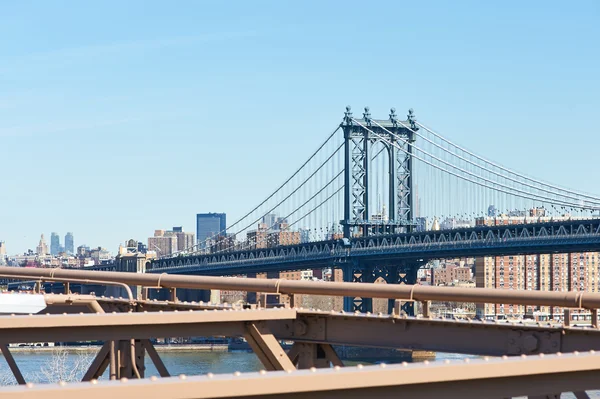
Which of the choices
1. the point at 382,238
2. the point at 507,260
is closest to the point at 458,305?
the point at 507,260

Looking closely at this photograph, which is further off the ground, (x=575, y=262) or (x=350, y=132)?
(x=350, y=132)

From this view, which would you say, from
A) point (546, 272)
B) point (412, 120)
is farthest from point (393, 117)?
point (546, 272)

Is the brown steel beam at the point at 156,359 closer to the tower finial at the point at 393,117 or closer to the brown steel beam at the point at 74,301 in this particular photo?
the brown steel beam at the point at 74,301

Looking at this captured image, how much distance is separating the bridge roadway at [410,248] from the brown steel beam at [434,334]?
166 ft

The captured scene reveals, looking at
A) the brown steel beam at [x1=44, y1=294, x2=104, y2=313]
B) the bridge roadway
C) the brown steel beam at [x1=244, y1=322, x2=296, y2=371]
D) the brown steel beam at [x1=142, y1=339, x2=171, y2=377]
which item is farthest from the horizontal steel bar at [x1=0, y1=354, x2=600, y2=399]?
the bridge roadway

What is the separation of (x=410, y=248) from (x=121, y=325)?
62388 millimetres

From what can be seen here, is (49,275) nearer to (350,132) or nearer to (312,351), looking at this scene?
(312,351)

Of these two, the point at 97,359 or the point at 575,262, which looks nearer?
the point at 97,359

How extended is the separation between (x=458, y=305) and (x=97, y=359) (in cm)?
10544

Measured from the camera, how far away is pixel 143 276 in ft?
41.0

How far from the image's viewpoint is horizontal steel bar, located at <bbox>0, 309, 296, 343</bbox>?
794 cm

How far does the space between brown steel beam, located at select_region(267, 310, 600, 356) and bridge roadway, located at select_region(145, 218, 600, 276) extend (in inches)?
1998

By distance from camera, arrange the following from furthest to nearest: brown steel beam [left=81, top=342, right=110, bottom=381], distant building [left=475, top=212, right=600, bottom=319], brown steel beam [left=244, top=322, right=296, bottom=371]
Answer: distant building [left=475, top=212, right=600, bottom=319] → brown steel beam [left=81, top=342, right=110, bottom=381] → brown steel beam [left=244, top=322, right=296, bottom=371]

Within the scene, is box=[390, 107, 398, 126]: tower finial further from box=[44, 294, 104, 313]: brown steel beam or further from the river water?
box=[44, 294, 104, 313]: brown steel beam
